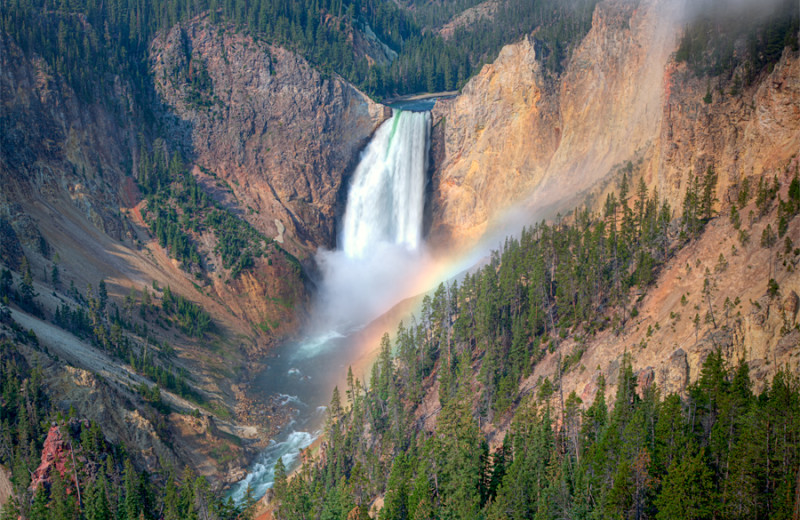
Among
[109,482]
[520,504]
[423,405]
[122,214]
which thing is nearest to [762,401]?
→ [520,504]

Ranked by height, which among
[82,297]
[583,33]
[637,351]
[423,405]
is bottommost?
[423,405]

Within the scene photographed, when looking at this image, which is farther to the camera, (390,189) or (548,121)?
(390,189)

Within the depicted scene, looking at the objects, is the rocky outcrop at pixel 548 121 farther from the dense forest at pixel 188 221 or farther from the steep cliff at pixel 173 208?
the dense forest at pixel 188 221

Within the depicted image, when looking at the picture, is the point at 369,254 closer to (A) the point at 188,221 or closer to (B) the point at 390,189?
(B) the point at 390,189

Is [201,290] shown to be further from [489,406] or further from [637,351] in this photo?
[637,351]

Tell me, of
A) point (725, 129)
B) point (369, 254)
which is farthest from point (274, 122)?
point (725, 129)

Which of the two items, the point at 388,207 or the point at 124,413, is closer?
the point at 124,413

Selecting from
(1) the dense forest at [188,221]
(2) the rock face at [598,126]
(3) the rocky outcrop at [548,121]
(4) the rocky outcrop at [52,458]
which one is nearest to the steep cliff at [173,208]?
(1) the dense forest at [188,221]

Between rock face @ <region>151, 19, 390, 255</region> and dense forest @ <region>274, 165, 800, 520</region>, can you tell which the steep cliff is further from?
dense forest @ <region>274, 165, 800, 520</region>
